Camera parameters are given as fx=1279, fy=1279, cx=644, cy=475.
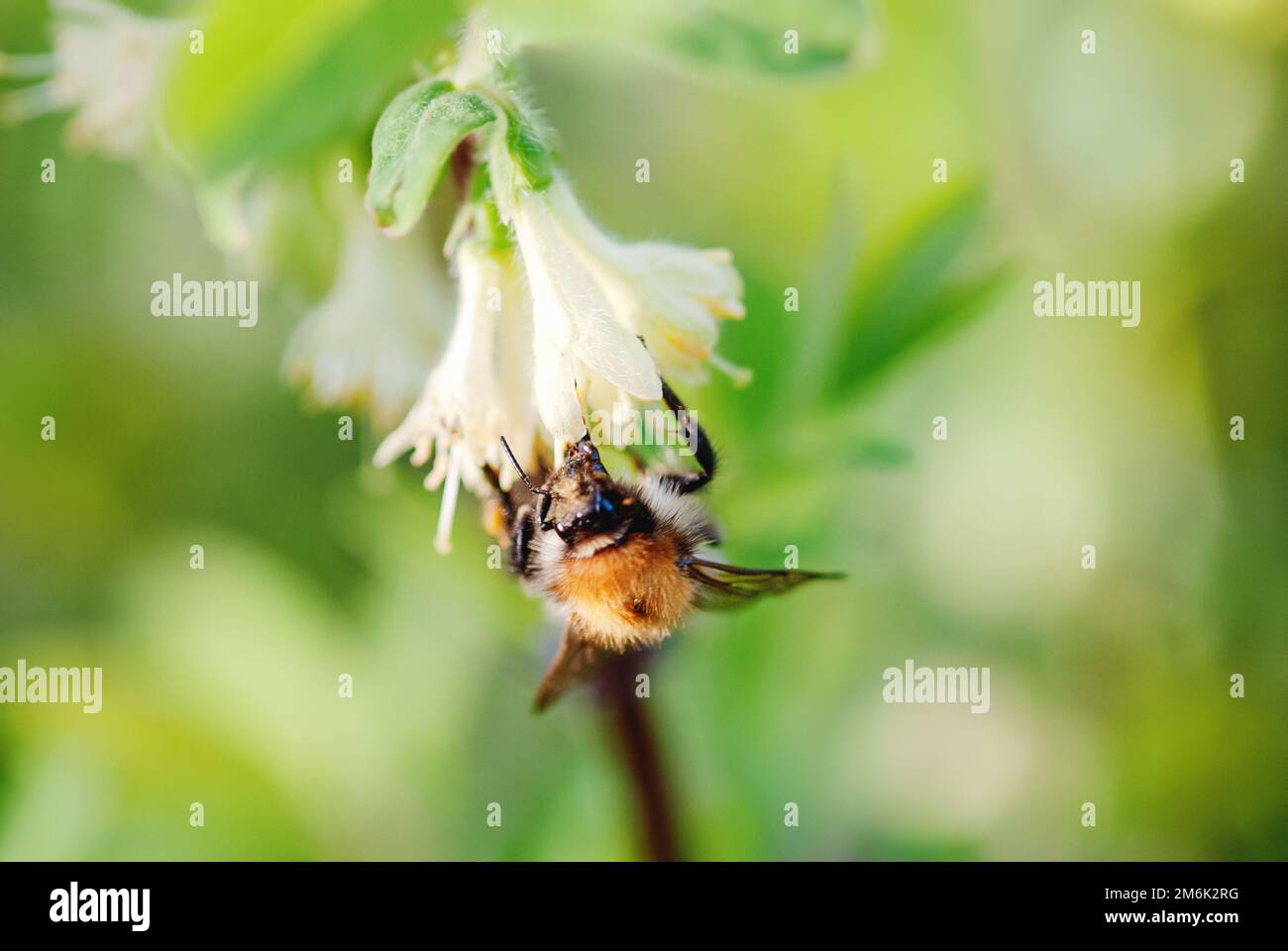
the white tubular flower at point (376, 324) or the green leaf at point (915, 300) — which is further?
the green leaf at point (915, 300)

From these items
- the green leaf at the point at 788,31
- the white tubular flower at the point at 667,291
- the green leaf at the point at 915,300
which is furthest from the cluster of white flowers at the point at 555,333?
the green leaf at the point at 915,300

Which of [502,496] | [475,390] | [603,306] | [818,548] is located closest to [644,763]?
[818,548]

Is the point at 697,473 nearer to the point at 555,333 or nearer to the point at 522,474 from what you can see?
the point at 522,474

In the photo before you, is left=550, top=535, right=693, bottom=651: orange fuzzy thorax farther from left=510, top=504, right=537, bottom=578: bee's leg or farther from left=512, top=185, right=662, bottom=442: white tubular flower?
left=512, top=185, right=662, bottom=442: white tubular flower

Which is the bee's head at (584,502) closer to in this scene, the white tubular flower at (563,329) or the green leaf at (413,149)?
the white tubular flower at (563,329)

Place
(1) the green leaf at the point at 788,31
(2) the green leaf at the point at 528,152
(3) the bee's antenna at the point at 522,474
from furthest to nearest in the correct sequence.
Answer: (3) the bee's antenna at the point at 522,474 < (1) the green leaf at the point at 788,31 < (2) the green leaf at the point at 528,152

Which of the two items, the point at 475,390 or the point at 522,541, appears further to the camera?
the point at 522,541

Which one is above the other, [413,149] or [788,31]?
[788,31]

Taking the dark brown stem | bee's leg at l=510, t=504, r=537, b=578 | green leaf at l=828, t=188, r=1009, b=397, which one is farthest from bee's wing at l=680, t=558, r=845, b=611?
green leaf at l=828, t=188, r=1009, b=397
